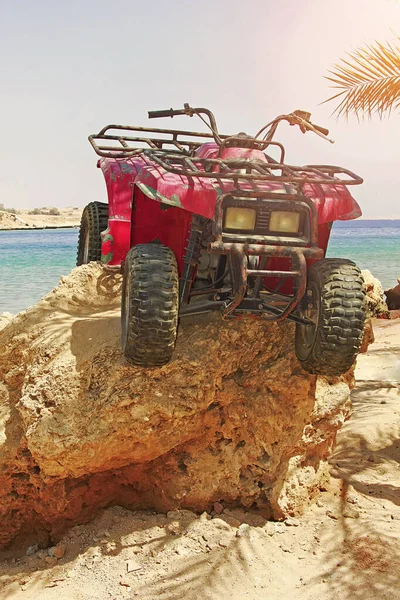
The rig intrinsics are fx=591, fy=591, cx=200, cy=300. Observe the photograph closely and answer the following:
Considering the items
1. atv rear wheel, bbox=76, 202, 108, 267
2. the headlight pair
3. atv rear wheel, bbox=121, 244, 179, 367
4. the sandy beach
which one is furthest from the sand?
the sandy beach

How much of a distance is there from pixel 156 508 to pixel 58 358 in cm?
132

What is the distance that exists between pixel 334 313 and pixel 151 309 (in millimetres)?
1021

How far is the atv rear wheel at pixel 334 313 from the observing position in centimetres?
331

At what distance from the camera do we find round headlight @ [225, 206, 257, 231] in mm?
3264

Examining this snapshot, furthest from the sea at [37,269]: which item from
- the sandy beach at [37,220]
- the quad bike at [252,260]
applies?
the sandy beach at [37,220]

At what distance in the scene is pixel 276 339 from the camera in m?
Result: 4.03

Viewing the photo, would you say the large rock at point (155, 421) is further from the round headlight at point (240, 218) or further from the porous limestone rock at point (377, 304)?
the porous limestone rock at point (377, 304)

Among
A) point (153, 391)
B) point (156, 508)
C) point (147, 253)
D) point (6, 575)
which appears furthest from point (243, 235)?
point (6, 575)

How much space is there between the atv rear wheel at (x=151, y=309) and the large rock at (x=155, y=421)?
17.2 inches

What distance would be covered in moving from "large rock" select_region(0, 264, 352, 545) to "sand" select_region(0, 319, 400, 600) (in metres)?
0.16

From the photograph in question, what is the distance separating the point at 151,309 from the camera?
3.21 m

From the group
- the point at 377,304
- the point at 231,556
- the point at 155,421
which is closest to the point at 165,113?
the point at 155,421

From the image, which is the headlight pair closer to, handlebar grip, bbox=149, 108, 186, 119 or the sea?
handlebar grip, bbox=149, 108, 186, 119

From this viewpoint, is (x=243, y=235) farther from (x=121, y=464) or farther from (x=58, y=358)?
(x=121, y=464)
